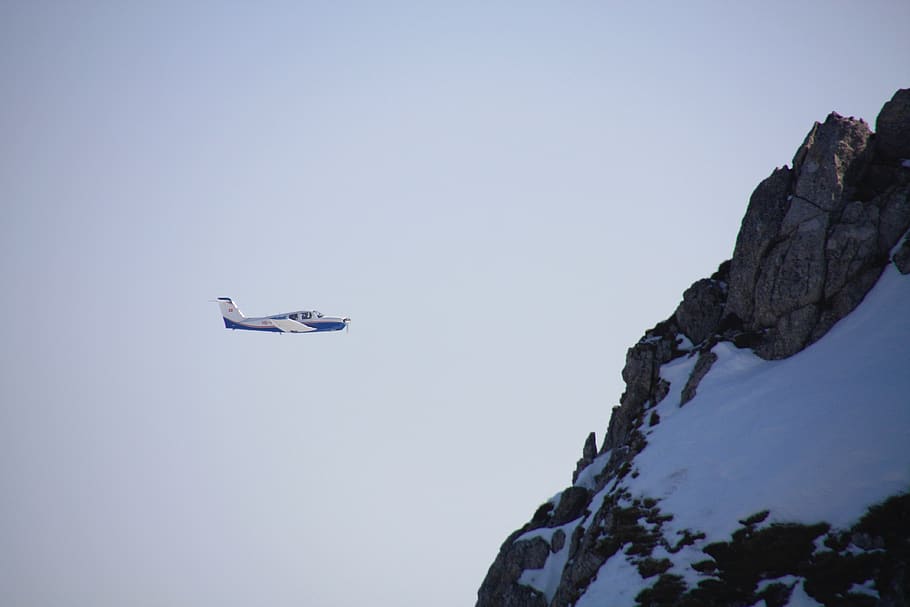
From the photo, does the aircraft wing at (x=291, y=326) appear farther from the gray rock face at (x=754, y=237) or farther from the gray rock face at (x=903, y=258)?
the gray rock face at (x=903, y=258)

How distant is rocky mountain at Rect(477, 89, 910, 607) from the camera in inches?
1705

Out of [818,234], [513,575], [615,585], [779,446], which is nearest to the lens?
[615,585]

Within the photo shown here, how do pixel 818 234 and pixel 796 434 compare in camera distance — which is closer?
pixel 796 434

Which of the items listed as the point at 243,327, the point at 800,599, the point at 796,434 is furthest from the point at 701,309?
the point at 243,327

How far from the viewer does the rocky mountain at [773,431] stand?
4331 cm

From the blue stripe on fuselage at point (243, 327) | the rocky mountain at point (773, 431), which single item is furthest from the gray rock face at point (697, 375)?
the blue stripe on fuselage at point (243, 327)

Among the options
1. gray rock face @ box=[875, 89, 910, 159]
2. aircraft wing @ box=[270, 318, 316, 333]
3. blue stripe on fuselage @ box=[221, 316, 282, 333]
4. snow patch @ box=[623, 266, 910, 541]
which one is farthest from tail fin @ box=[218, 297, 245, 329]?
gray rock face @ box=[875, 89, 910, 159]

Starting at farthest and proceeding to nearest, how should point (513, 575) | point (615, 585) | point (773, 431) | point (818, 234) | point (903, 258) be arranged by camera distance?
1. point (513, 575)
2. point (818, 234)
3. point (903, 258)
4. point (773, 431)
5. point (615, 585)

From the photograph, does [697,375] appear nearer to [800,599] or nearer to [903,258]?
[903,258]

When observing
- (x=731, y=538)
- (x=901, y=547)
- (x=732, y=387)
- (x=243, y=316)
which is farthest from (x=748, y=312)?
(x=243, y=316)

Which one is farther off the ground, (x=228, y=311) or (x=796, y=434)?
(x=228, y=311)

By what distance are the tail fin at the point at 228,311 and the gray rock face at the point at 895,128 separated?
75532 mm

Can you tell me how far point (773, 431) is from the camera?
2074 inches

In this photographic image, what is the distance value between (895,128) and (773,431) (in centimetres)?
2860
